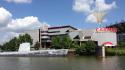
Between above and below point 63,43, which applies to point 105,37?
above

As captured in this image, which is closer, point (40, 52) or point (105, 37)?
point (40, 52)

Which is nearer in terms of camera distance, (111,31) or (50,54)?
(50,54)

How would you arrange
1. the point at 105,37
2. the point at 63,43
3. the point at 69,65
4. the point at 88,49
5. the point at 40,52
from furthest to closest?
the point at 63,43 < the point at 105,37 < the point at 40,52 < the point at 88,49 < the point at 69,65

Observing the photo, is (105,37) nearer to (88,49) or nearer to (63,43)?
(63,43)

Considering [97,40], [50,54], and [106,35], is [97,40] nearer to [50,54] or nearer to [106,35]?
[106,35]

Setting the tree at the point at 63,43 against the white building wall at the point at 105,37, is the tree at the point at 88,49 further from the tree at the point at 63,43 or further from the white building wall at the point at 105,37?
the tree at the point at 63,43

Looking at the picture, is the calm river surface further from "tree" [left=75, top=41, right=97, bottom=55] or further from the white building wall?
the white building wall

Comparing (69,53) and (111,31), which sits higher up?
(111,31)

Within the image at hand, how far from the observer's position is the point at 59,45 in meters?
189

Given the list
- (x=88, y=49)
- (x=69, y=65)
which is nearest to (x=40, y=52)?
(x=88, y=49)

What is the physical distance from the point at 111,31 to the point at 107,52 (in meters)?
36.1

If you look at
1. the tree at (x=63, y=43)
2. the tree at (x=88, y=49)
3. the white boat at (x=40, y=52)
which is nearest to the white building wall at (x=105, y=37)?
the tree at (x=63, y=43)

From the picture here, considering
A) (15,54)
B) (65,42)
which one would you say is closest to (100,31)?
(65,42)

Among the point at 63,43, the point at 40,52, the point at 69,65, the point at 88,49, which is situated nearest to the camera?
the point at 69,65
